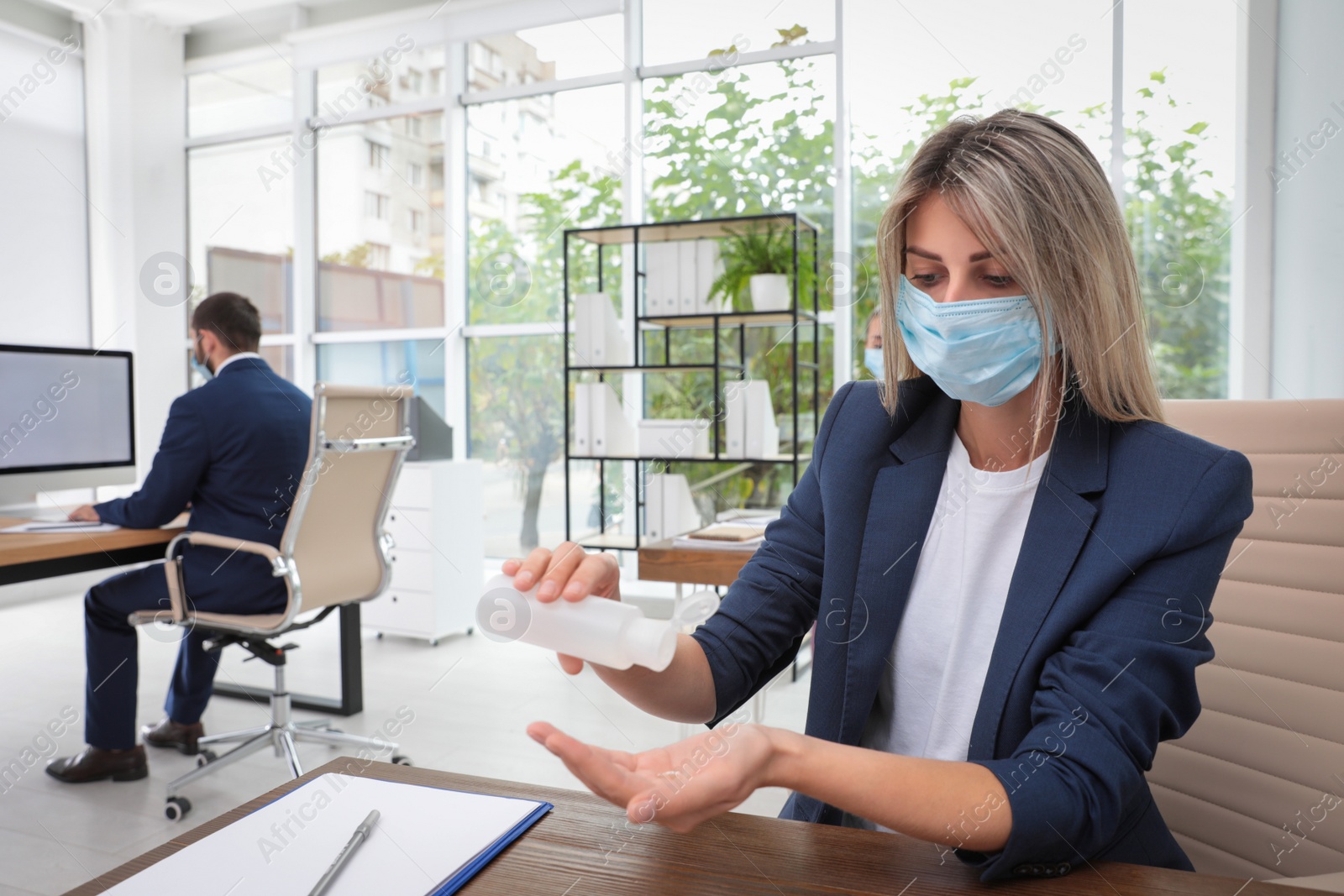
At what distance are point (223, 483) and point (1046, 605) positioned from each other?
230 cm

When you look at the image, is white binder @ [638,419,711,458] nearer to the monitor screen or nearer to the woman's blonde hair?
the monitor screen

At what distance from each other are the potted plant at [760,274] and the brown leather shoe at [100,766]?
2588 mm

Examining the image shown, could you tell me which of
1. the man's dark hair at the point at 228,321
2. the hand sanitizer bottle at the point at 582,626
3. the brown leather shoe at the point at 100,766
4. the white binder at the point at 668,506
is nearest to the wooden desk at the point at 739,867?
the hand sanitizer bottle at the point at 582,626

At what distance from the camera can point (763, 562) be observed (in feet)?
3.26

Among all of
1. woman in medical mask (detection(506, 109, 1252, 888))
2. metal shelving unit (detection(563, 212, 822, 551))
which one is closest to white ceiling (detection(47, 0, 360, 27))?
metal shelving unit (detection(563, 212, 822, 551))

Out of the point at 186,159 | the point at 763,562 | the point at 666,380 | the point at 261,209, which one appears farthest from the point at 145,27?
the point at 763,562

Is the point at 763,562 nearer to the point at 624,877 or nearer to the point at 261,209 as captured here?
the point at 624,877

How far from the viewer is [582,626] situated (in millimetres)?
610

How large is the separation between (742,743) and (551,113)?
4.82 meters

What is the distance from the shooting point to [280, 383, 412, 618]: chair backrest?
2291 mm

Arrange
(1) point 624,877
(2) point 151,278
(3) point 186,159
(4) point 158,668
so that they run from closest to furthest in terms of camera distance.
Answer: (1) point 624,877, (4) point 158,668, (2) point 151,278, (3) point 186,159

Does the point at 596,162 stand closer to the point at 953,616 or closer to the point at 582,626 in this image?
the point at 953,616

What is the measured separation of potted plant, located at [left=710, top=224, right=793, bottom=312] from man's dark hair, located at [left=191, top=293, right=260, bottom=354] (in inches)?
70.6

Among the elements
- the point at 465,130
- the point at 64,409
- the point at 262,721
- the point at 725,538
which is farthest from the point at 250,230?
the point at 725,538
